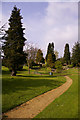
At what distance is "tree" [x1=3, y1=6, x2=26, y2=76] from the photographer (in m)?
20.5

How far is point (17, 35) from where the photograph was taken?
2183cm

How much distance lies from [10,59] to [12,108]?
1514 cm

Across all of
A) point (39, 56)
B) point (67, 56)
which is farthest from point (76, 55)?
point (39, 56)

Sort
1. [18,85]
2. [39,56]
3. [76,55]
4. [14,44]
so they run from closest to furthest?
[18,85] → [14,44] → [76,55] → [39,56]

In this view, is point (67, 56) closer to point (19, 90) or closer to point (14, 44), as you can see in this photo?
point (14, 44)

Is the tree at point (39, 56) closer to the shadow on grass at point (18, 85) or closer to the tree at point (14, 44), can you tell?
the tree at point (14, 44)

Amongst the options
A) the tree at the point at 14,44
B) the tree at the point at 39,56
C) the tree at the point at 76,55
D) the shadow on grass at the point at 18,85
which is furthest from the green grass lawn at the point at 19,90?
the tree at the point at 39,56

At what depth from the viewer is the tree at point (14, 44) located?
2050 centimetres

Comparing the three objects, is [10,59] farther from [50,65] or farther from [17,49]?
[50,65]

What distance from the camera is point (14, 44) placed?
834 inches

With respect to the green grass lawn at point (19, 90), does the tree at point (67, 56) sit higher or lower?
higher

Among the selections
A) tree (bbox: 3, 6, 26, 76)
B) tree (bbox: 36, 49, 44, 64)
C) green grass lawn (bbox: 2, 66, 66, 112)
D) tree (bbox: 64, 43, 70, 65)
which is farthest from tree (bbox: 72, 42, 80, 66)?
green grass lawn (bbox: 2, 66, 66, 112)

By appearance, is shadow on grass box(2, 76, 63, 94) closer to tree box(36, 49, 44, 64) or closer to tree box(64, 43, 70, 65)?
tree box(36, 49, 44, 64)

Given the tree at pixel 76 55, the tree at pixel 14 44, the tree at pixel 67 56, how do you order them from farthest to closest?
1. the tree at pixel 67 56
2. the tree at pixel 76 55
3. the tree at pixel 14 44
